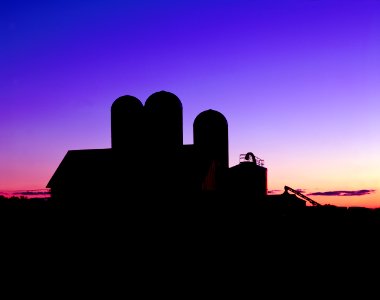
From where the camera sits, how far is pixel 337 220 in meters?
26.6

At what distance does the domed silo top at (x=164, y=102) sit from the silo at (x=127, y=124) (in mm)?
939

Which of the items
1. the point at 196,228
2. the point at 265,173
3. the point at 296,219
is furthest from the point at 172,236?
the point at 265,173

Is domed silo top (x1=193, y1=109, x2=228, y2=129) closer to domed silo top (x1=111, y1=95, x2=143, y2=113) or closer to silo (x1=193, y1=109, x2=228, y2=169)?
silo (x1=193, y1=109, x2=228, y2=169)

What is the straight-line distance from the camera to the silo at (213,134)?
1296 inches

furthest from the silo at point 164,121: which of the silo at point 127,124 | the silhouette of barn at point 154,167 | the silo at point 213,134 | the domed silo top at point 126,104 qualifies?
the silo at point 213,134

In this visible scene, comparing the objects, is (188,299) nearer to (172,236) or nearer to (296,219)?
(172,236)

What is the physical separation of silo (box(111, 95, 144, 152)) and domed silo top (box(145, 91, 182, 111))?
94 centimetres

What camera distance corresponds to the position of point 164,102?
29828mm

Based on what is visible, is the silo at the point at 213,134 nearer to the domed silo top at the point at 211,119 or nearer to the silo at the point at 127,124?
the domed silo top at the point at 211,119

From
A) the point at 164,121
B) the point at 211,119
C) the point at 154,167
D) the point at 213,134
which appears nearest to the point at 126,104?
the point at 164,121

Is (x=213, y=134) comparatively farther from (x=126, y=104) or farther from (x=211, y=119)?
(x=126, y=104)

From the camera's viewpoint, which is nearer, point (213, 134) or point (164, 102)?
point (164, 102)

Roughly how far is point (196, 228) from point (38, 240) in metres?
7.79

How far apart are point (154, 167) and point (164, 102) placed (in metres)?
4.80
